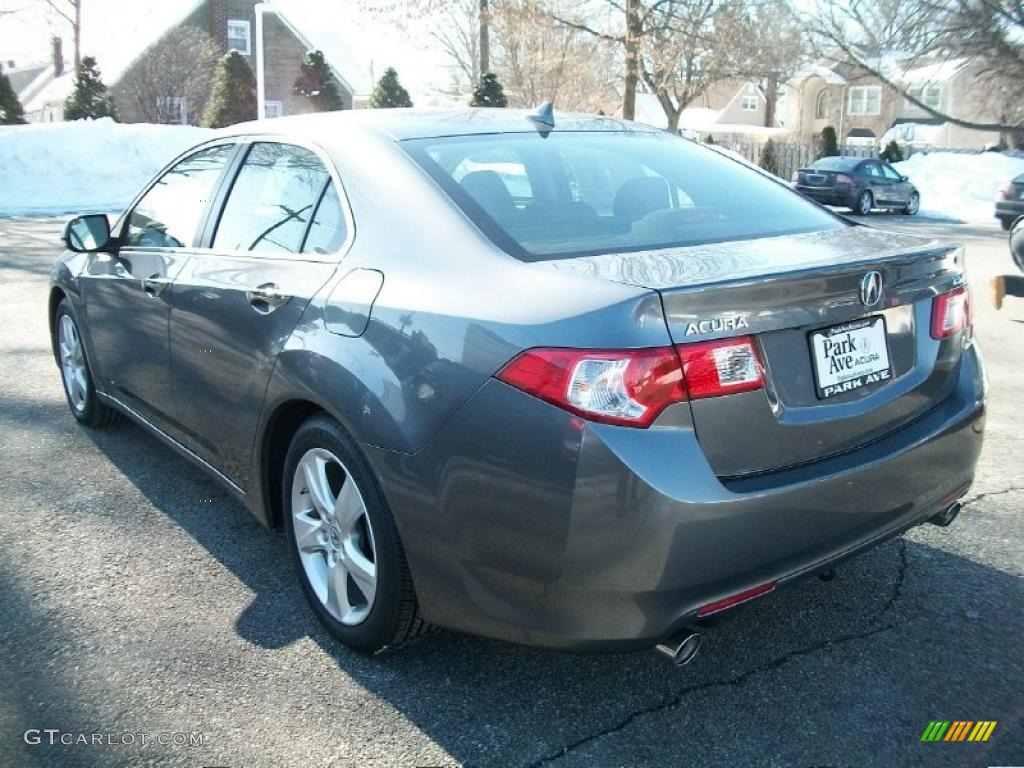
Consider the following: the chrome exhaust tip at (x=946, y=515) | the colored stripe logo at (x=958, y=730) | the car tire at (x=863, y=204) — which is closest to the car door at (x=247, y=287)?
the chrome exhaust tip at (x=946, y=515)

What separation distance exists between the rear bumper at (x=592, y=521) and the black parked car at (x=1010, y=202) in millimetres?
16859

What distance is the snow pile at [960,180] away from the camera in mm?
24484

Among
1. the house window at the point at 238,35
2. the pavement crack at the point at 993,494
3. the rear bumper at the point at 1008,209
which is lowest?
the rear bumper at the point at 1008,209

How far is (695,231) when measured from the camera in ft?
9.62

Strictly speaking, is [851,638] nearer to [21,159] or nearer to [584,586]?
[584,586]

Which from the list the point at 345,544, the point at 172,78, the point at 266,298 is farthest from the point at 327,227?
the point at 172,78

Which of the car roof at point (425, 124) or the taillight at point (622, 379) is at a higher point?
the car roof at point (425, 124)

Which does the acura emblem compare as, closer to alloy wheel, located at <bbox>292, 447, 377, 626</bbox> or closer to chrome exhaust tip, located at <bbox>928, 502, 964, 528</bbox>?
chrome exhaust tip, located at <bbox>928, 502, 964, 528</bbox>

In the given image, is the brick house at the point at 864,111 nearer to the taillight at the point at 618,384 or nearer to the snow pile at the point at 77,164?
the snow pile at the point at 77,164

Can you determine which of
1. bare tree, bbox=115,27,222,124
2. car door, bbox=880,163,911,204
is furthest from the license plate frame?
bare tree, bbox=115,27,222,124

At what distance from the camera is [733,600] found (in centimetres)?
234

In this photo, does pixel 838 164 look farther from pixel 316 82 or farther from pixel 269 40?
pixel 269 40

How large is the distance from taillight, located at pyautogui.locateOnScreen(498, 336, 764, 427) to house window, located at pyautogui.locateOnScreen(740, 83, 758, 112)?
67154 mm

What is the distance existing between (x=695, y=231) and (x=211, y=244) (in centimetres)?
181
